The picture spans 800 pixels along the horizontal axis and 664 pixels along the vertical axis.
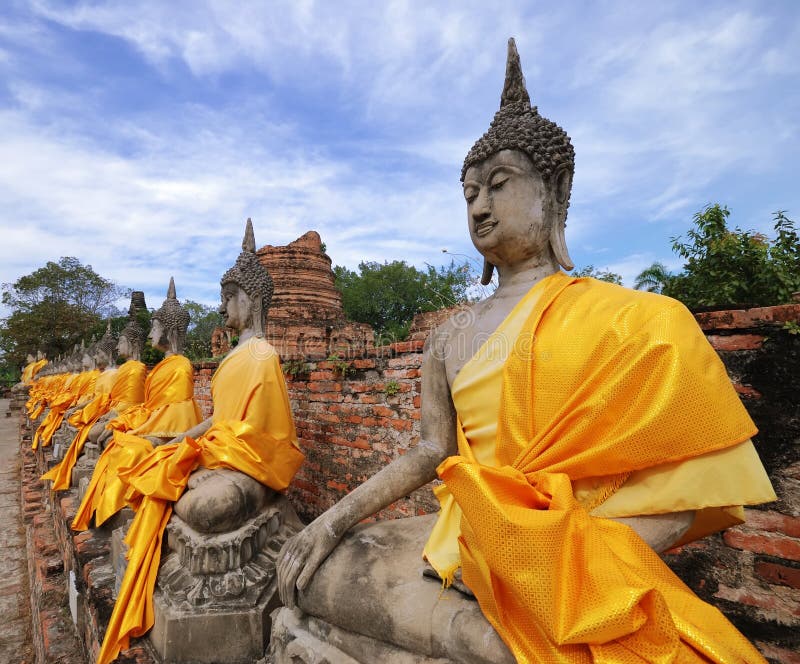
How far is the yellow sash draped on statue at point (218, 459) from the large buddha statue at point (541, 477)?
1028 millimetres

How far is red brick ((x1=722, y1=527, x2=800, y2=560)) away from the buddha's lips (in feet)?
4.91

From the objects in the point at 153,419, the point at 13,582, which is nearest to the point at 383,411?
the point at 153,419

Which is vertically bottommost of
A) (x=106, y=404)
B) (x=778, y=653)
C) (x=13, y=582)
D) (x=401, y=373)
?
(x=13, y=582)

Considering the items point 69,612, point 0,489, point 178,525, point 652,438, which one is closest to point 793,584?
point 652,438

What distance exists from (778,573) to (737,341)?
847mm

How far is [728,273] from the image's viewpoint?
5504mm

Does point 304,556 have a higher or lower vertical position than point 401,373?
lower

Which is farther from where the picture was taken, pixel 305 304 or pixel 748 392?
pixel 305 304

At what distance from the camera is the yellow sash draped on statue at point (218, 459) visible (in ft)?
6.88

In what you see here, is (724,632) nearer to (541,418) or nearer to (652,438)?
(652,438)

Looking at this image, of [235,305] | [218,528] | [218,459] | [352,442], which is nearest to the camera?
[218,528]

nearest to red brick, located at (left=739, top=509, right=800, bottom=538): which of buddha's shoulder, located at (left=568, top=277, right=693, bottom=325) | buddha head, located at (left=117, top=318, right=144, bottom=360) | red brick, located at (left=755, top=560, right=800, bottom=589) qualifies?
red brick, located at (left=755, top=560, right=800, bottom=589)

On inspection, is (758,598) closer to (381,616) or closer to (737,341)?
(737,341)

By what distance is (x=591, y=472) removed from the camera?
1048mm
